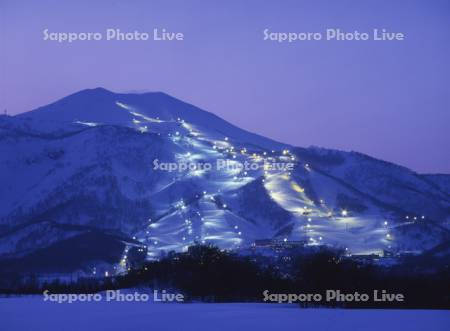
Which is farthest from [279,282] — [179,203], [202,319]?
[179,203]

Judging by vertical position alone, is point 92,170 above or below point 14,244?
above

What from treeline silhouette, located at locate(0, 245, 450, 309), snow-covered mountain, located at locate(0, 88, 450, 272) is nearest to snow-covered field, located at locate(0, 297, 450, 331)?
treeline silhouette, located at locate(0, 245, 450, 309)

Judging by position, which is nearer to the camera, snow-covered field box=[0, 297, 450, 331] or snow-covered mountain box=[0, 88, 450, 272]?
snow-covered field box=[0, 297, 450, 331]

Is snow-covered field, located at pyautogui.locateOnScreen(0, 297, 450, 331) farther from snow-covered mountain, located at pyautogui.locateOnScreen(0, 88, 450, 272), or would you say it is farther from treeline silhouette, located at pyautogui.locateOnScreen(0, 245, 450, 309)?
snow-covered mountain, located at pyautogui.locateOnScreen(0, 88, 450, 272)

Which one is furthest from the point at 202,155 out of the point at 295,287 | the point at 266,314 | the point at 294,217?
the point at 266,314

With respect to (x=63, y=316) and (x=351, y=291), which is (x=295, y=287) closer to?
(x=351, y=291)

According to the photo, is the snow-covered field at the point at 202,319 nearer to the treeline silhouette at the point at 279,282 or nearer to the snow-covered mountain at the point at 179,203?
the treeline silhouette at the point at 279,282
